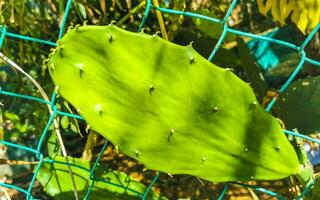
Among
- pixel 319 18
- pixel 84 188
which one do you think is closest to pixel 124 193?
pixel 84 188

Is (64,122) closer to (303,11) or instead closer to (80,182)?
(80,182)

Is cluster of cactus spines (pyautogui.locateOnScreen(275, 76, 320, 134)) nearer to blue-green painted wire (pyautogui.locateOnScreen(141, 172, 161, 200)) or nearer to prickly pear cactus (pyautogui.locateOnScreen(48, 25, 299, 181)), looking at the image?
prickly pear cactus (pyautogui.locateOnScreen(48, 25, 299, 181))

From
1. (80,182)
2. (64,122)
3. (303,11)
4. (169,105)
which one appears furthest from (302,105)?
(64,122)

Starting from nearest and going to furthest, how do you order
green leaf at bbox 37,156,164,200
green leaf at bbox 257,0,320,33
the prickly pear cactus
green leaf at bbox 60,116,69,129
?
1. the prickly pear cactus
2. green leaf at bbox 257,0,320,33
3. green leaf at bbox 37,156,164,200
4. green leaf at bbox 60,116,69,129

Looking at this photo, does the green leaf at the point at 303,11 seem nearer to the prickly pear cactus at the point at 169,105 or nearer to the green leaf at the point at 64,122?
the prickly pear cactus at the point at 169,105

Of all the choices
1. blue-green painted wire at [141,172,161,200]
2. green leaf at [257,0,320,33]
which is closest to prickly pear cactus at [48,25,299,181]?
blue-green painted wire at [141,172,161,200]

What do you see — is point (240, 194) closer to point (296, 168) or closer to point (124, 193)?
point (124, 193)

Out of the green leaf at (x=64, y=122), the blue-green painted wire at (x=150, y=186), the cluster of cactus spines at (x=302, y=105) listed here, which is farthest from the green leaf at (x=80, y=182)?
the cluster of cactus spines at (x=302, y=105)
